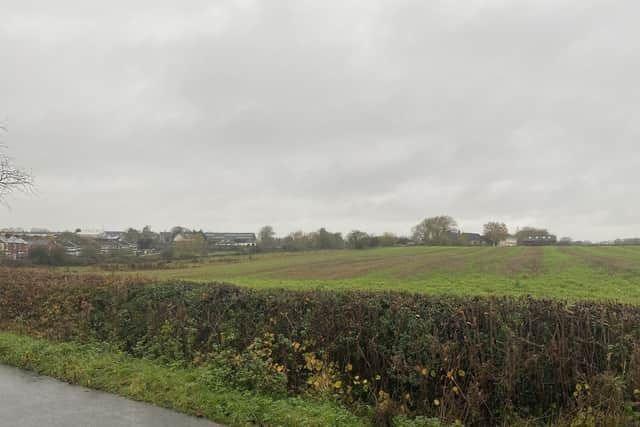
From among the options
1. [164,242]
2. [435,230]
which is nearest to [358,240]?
[435,230]

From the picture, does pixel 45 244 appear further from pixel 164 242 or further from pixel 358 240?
pixel 358 240

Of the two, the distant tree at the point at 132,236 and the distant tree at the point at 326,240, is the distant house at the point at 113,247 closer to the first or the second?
the distant tree at the point at 132,236

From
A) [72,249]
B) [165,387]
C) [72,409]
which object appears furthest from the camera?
[72,249]

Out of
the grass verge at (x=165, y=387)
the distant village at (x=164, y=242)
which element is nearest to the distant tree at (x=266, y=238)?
the distant village at (x=164, y=242)

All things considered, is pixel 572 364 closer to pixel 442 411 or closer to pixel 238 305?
pixel 442 411

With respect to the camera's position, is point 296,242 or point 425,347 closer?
point 425,347

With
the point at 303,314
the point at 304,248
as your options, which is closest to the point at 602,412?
the point at 303,314

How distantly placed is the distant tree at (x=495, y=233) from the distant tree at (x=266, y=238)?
63.8 m

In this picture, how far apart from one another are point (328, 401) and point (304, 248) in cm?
10567

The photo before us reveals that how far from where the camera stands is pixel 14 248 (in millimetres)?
30312

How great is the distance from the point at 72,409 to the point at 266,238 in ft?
378

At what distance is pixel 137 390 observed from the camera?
5.74m

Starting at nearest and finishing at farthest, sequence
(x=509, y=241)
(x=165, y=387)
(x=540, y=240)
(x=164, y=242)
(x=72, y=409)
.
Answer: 1. (x=72, y=409)
2. (x=165, y=387)
3. (x=164, y=242)
4. (x=540, y=240)
5. (x=509, y=241)

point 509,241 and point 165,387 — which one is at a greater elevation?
point 509,241
